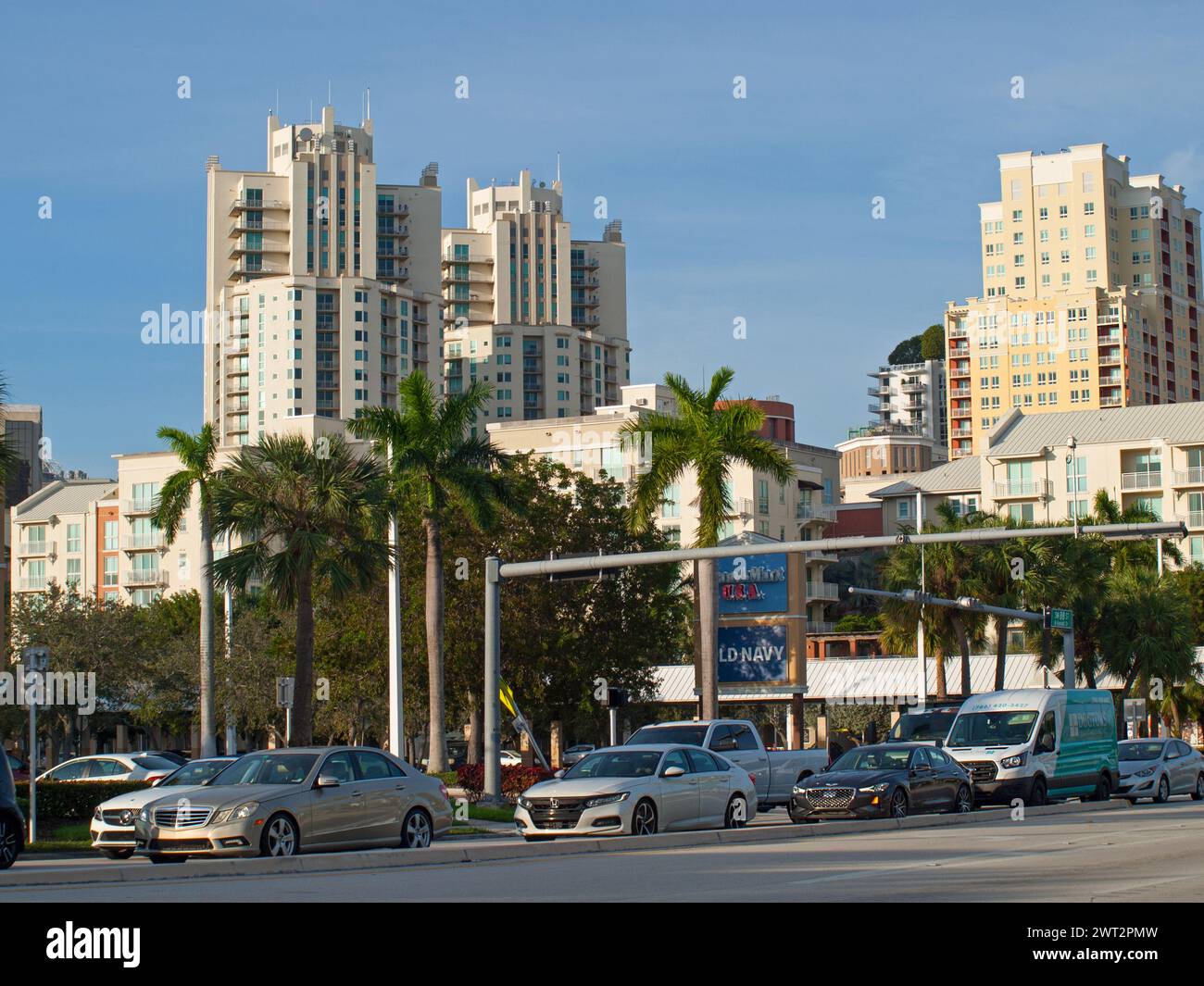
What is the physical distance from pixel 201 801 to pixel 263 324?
151 meters

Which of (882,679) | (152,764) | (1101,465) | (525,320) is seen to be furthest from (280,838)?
(525,320)

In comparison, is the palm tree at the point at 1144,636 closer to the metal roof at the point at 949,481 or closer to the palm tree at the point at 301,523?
the palm tree at the point at 301,523

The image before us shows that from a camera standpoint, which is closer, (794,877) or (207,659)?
(794,877)

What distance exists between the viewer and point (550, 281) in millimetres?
196000

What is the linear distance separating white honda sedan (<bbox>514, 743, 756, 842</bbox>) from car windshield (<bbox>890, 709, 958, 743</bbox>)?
10392 millimetres

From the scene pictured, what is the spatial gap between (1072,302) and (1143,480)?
60586mm

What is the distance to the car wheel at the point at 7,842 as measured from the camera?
20.0 m

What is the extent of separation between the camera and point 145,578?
Answer: 134 meters

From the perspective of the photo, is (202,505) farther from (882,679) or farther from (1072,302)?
(1072,302)

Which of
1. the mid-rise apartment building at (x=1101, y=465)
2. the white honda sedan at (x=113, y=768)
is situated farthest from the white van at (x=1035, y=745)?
the mid-rise apartment building at (x=1101, y=465)

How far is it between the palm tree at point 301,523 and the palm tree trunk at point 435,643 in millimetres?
1512

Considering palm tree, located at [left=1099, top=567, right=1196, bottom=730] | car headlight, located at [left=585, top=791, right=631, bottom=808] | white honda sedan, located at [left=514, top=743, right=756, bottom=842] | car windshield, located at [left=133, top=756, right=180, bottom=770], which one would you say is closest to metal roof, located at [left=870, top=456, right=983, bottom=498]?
palm tree, located at [left=1099, top=567, right=1196, bottom=730]
